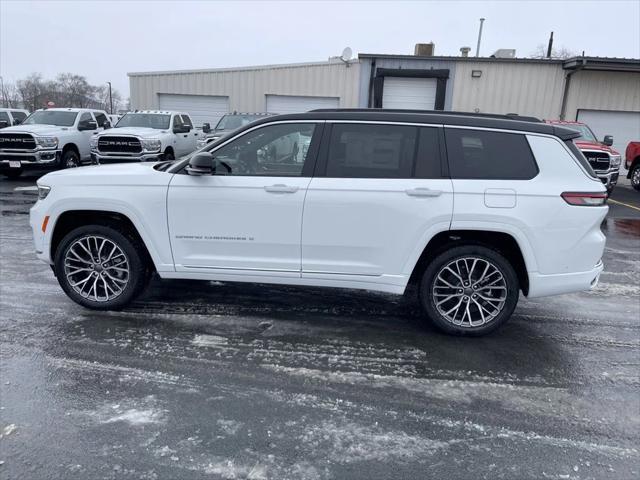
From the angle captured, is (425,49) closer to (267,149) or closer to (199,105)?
(199,105)

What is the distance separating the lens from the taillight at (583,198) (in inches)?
155

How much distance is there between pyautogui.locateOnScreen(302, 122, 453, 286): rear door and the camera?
13.2ft

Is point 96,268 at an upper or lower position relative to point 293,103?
lower

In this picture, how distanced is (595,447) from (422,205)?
205 cm

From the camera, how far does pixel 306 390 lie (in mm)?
3367

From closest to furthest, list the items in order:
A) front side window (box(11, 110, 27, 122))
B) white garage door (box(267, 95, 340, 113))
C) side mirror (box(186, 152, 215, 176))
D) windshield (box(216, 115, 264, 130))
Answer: side mirror (box(186, 152, 215, 176)) < windshield (box(216, 115, 264, 130)) < front side window (box(11, 110, 27, 122)) < white garage door (box(267, 95, 340, 113))

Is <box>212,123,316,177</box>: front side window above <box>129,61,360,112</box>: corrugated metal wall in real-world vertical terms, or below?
below

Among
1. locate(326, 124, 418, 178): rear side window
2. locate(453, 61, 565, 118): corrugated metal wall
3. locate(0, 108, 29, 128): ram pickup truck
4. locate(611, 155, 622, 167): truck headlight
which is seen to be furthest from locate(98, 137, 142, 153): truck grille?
locate(453, 61, 565, 118): corrugated metal wall

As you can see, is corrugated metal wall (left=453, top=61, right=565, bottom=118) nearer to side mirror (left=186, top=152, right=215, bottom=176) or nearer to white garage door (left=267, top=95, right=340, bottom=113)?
white garage door (left=267, top=95, right=340, bottom=113)

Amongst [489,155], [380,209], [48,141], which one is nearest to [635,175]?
[489,155]

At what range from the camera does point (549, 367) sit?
382cm

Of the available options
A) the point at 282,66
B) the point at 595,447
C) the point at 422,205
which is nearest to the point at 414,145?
the point at 422,205

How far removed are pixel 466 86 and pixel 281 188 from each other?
56.3 ft

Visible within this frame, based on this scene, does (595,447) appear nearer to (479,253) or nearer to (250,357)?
(479,253)
